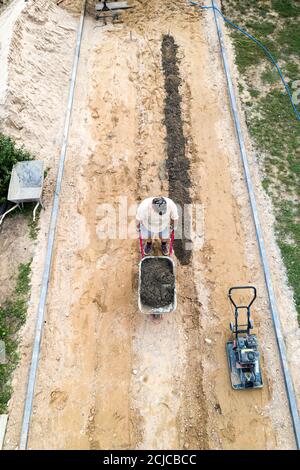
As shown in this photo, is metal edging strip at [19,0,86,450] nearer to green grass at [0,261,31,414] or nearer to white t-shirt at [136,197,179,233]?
green grass at [0,261,31,414]

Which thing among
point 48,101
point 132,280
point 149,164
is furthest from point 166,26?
point 132,280

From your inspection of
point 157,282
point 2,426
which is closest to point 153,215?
point 157,282

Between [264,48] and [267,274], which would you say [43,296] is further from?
[264,48]

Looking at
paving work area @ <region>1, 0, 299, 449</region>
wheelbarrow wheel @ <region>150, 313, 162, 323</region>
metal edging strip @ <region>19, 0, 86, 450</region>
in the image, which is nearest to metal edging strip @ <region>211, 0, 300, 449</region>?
paving work area @ <region>1, 0, 299, 449</region>

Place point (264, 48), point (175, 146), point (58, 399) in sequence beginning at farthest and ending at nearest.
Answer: point (264, 48), point (175, 146), point (58, 399)

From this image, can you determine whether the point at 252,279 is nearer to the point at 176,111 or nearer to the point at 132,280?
the point at 132,280

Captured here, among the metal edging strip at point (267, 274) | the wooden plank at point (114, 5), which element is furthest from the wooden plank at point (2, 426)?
the wooden plank at point (114, 5)

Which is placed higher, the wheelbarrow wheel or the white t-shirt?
the white t-shirt
